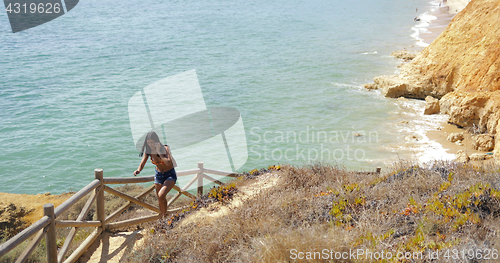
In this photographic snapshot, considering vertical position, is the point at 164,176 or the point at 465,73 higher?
the point at 164,176

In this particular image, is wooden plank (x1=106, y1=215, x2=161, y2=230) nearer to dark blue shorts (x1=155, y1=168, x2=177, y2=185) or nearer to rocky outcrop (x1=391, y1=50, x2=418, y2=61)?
dark blue shorts (x1=155, y1=168, x2=177, y2=185)

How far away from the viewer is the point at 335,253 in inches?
150

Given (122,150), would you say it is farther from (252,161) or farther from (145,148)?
(145,148)

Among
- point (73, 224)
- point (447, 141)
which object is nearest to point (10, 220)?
point (73, 224)

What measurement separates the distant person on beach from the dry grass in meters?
0.60

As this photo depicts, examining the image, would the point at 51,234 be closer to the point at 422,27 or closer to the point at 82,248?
the point at 82,248

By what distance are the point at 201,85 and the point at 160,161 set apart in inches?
905

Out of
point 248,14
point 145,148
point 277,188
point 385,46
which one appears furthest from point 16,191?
point 248,14

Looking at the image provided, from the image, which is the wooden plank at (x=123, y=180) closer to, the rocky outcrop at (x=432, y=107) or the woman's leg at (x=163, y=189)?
the woman's leg at (x=163, y=189)

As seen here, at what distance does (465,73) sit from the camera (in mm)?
18203

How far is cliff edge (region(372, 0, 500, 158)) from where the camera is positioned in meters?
15.4

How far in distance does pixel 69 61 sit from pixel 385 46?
1282 inches

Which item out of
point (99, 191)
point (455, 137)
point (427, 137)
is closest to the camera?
point (99, 191)

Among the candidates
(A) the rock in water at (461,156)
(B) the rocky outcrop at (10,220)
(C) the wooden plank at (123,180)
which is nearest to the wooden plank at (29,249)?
(C) the wooden plank at (123,180)
